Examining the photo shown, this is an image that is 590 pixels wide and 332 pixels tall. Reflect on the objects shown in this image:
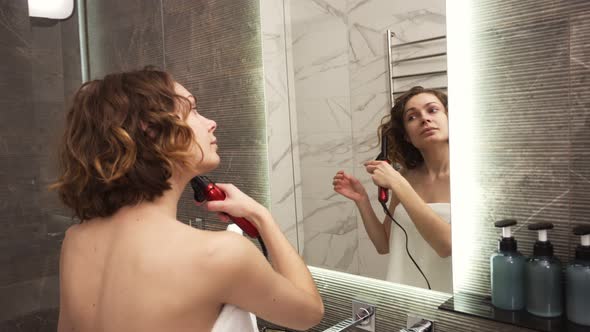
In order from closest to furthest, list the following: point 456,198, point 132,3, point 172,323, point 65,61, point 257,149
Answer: point 172,323 → point 456,198 → point 257,149 → point 132,3 → point 65,61

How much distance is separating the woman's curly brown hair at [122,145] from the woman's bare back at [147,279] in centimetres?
6

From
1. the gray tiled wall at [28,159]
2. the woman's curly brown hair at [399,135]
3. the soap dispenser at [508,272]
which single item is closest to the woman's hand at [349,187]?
the woman's curly brown hair at [399,135]

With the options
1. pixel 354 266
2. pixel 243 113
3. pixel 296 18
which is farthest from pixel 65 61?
pixel 354 266

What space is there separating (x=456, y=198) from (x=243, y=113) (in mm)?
797

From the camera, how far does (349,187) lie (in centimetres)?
135

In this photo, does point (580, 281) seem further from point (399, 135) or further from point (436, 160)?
point (399, 135)

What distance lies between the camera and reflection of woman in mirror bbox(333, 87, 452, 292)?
1.13m

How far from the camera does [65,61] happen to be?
2.13m

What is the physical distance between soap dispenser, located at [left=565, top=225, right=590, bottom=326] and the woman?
0.48 metres

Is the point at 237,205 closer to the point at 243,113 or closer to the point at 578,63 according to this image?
the point at 243,113

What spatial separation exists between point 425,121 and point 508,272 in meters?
0.40

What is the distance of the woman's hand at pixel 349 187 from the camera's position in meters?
1.32

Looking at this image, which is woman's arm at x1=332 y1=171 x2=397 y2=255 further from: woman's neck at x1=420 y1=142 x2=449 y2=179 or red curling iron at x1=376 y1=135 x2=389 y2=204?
woman's neck at x1=420 y1=142 x2=449 y2=179

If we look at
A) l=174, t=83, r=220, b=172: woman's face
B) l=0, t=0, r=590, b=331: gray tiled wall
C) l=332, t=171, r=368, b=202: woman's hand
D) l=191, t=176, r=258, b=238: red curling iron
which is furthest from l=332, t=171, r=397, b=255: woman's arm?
l=174, t=83, r=220, b=172: woman's face
